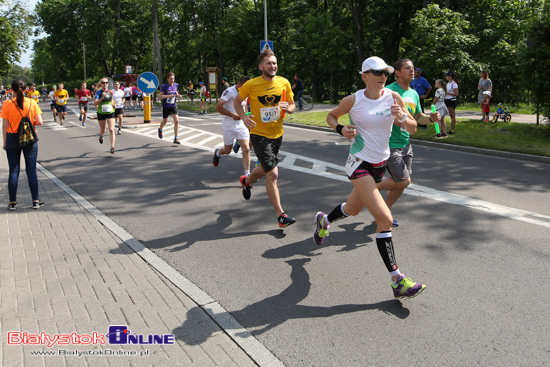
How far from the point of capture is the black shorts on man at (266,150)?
5734mm

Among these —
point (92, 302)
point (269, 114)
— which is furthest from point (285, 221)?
point (92, 302)

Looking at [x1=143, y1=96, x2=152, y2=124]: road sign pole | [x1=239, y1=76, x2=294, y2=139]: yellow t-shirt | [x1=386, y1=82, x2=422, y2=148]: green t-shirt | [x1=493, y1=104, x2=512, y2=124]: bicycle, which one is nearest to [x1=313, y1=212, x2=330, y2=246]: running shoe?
[x1=386, y1=82, x2=422, y2=148]: green t-shirt

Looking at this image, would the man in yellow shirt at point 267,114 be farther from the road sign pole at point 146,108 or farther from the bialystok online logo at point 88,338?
the road sign pole at point 146,108

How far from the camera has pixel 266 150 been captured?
18.9ft

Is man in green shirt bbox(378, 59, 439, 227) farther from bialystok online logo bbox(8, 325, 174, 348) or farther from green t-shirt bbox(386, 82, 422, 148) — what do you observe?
bialystok online logo bbox(8, 325, 174, 348)

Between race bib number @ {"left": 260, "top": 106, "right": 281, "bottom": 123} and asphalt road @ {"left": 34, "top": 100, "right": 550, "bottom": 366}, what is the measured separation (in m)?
1.34

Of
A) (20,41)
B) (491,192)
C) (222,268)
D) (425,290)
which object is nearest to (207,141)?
(491,192)

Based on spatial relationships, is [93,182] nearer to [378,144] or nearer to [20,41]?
[378,144]

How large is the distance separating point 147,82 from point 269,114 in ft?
45.1

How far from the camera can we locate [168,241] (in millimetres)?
5516

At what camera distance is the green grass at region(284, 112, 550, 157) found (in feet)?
36.9

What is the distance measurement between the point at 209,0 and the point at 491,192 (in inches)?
1309

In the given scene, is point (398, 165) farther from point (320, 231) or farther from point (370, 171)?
point (370, 171)

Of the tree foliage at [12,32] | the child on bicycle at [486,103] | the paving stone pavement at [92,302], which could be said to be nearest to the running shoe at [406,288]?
the paving stone pavement at [92,302]
